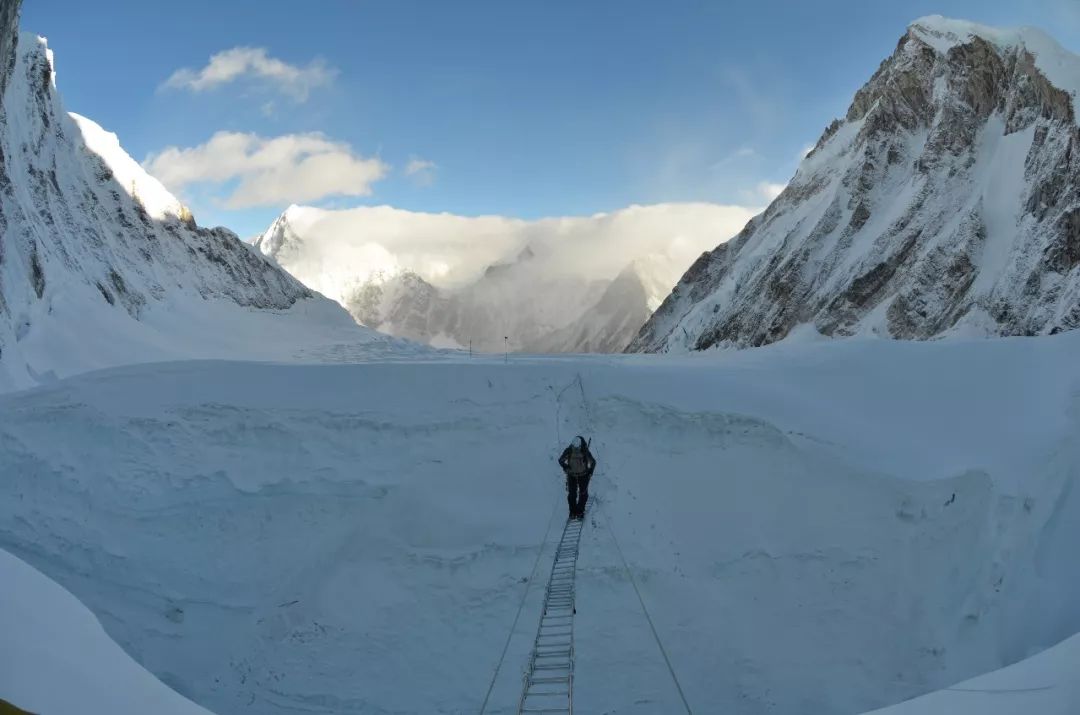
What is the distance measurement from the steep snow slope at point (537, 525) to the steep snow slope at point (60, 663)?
17.7 feet

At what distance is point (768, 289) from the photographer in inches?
2852

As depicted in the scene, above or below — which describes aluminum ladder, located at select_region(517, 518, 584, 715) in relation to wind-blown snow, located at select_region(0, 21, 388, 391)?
below

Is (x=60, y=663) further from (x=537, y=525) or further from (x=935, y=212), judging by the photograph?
(x=935, y=212)

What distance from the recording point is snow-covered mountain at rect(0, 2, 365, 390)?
4200 cm

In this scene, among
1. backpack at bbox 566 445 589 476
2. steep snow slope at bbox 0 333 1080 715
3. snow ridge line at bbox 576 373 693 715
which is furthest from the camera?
backpack at bbox 566 445 589 476

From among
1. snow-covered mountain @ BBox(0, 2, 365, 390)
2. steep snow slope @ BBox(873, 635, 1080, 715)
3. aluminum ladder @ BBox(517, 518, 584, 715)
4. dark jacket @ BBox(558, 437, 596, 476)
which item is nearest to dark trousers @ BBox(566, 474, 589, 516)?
dark jacket @ BBox(558, 437, 596, 476)

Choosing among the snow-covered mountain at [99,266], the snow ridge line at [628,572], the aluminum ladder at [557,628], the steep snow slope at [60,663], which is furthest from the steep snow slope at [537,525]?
the snow-covered mountain at [99,266]

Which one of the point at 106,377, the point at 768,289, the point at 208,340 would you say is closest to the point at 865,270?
the point at 768,289

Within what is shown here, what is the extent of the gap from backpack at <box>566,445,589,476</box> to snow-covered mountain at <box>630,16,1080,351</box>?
38.2 metres

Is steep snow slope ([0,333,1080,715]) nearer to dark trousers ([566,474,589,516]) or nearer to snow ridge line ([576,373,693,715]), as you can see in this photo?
snow ridge line ([576,373,693,715])

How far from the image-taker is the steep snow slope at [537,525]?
12.7 metres

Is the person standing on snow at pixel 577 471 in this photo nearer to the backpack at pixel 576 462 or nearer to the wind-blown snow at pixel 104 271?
the backpack at pixel 576 462

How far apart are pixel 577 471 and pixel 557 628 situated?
2.67 metres

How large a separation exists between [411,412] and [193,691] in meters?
6.29
